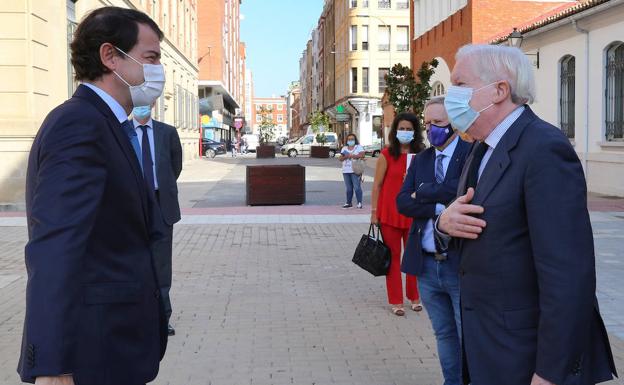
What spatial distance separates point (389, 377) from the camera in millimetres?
4902

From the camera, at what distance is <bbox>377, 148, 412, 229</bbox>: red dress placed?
639 cm

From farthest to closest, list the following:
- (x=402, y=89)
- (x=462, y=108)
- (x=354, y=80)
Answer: (x=354, y=80) < (x=402, y=89) < (x=462, y=108)

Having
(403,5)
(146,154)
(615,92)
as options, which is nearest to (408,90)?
(615,92)

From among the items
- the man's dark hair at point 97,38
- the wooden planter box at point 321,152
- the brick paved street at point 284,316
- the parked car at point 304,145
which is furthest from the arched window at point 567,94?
the parked car at point 304,145

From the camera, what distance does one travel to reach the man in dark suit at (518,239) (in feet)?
7.32

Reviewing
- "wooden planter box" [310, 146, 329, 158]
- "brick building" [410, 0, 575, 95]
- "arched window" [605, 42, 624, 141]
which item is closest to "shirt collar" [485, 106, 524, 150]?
"arched window" [605, 42, 624, 141]

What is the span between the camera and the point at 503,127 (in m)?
2.51

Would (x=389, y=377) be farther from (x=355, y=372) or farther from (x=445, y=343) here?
(x=445, y=343)

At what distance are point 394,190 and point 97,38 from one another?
168 inches

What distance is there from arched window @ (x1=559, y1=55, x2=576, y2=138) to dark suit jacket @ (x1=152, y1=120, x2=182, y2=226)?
17806 mm

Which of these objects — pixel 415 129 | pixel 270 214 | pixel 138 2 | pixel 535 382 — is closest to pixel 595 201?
pixel 270 214

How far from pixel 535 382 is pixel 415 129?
160 inches

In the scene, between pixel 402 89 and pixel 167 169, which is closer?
pixel 167 169

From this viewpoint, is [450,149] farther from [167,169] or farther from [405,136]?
[167,169]
